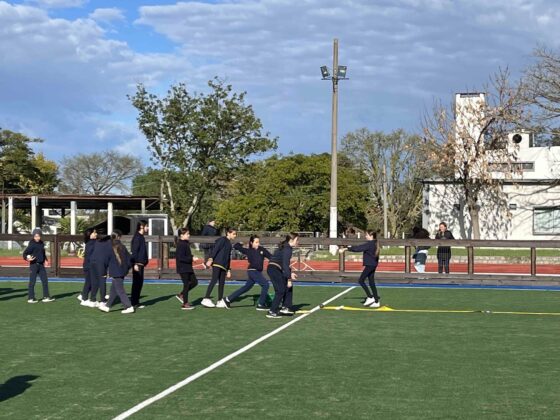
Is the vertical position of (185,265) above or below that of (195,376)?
above

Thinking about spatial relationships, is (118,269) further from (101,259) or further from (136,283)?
(101,259)

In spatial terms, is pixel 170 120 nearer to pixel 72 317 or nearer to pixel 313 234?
pixel 313 234

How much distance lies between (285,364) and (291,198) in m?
46.9

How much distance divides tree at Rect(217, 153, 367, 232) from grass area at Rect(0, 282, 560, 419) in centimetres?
3952

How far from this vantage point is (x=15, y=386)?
8609 millimetres

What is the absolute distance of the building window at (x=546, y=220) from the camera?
44.6m

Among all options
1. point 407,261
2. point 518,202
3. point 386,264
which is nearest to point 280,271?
point 407,261

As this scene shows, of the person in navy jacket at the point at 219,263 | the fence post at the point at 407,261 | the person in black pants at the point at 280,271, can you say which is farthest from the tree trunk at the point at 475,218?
the person in black pants at the point at 280,271

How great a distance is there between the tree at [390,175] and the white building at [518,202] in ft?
61.8

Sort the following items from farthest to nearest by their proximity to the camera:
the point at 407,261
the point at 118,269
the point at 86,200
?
the point at 86,200, the point at 407,261, the point at 118,269

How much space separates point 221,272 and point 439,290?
7.97 metres

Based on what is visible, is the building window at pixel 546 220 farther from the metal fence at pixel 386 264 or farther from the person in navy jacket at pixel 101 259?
the person in navy jacket at pixel 101 259

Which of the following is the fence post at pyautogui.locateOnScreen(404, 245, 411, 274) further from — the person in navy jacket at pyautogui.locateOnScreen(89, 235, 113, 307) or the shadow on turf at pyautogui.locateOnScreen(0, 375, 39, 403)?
the shadow on turf at pyautogui.locateOnScreen(0, 375, 39, 403)

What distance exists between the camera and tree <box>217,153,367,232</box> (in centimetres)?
5644
